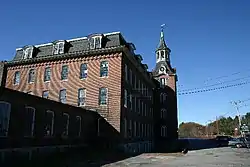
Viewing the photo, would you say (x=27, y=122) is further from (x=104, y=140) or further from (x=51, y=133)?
(x=104, y=140)

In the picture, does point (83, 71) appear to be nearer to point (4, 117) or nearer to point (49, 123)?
point (49, 123)

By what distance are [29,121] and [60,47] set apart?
1656 centimetres

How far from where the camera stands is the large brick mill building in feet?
96.0

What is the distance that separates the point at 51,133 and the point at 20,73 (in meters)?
17.0

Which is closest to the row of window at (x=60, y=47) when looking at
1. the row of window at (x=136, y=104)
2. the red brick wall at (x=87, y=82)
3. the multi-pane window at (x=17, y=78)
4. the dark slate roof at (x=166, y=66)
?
the red brick wall at (x=87, y=82)

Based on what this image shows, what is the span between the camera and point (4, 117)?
1677 centimetres

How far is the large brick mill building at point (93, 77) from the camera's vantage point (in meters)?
29.2

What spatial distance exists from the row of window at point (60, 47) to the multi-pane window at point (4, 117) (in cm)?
1584

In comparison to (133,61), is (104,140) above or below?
below

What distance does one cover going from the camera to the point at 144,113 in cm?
4112

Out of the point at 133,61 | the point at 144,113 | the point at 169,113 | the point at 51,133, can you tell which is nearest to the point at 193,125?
the point at 169,113

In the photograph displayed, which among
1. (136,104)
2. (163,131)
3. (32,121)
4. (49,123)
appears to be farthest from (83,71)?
(163,131)

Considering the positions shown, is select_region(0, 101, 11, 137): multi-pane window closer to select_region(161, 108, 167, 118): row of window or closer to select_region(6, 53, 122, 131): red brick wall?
select_region(6, 53, 122, 131): red brick wall

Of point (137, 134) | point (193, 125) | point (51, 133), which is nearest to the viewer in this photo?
point (51, 133)
